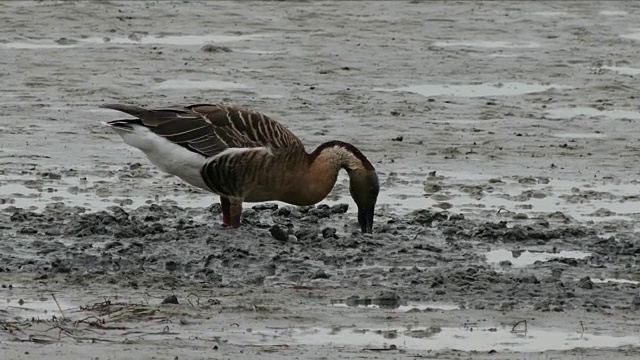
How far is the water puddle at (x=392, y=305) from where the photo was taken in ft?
32.3

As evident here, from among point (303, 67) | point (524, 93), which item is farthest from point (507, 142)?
point (303, 67)

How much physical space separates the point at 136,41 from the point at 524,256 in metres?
9.94

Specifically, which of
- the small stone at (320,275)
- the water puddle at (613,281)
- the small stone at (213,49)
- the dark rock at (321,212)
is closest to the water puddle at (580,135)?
the dark rock at (321,212)

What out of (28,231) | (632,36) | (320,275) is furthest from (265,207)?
(632,36)

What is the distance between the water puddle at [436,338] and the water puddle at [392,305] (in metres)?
0.54

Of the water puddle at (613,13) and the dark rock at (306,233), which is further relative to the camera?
the water puddle at (613,13)

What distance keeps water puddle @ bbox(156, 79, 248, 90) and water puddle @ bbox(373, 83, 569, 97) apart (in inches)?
62.9

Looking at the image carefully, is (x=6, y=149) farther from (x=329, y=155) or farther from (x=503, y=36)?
(x=503, y=36)

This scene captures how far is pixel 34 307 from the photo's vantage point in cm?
945

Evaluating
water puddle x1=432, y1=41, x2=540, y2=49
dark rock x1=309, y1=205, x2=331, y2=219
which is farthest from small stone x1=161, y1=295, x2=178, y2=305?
water puddle x1=432, y1=41, x2=540, y2=49

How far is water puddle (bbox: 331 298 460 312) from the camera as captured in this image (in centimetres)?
984

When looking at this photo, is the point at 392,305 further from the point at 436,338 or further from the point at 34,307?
the point at 34,307

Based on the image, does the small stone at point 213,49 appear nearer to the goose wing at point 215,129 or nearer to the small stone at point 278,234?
the goose wing at point 215,129

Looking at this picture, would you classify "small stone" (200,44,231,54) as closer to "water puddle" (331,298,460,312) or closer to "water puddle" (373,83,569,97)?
"water puddle" (373,83,569,97)
